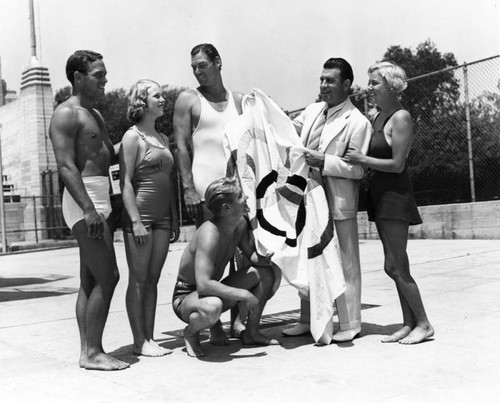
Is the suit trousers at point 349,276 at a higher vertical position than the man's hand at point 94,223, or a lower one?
lower

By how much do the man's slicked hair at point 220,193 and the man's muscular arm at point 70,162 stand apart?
700mm

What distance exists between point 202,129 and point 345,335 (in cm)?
171

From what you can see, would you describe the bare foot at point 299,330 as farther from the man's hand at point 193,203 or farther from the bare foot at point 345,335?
the man's hand at point 193,203

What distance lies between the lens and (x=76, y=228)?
4.12 metres

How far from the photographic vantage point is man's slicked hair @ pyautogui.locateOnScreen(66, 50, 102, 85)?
418 cm

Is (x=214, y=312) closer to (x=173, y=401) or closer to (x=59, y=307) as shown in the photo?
(x=173, y=401)

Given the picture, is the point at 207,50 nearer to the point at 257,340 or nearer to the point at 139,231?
the point at 139,231

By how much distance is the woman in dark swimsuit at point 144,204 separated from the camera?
4.52 m

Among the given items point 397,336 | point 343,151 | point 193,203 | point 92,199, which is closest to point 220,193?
point 193,203

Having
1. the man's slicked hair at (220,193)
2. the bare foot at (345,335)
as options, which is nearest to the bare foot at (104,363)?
the man's slicked hair at (220,193)

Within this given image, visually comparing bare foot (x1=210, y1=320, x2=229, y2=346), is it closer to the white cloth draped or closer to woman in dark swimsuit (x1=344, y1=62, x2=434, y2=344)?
the white cloth draped

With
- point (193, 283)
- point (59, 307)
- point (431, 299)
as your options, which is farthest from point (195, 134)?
point (59, 307)

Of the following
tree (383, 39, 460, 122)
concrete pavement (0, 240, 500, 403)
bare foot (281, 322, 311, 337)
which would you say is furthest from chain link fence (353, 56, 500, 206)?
bare foot (281, 322, 311, 337)

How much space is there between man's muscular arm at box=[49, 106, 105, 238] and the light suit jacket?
1.55 metres
